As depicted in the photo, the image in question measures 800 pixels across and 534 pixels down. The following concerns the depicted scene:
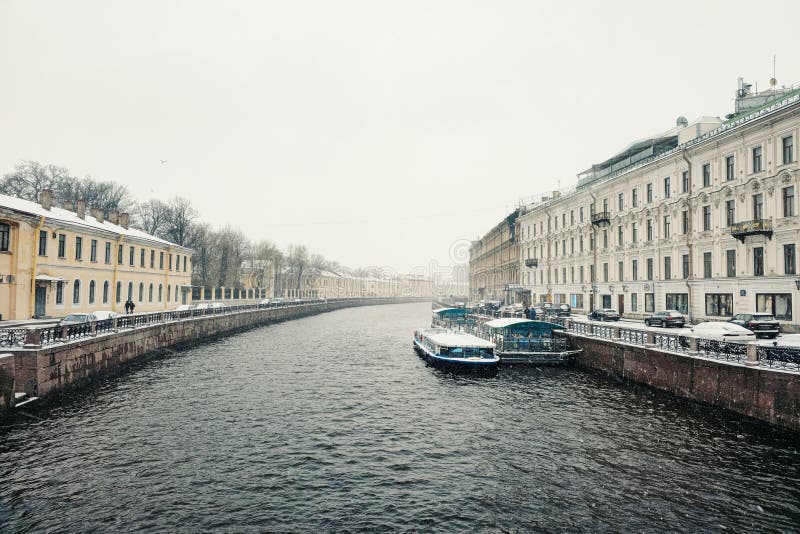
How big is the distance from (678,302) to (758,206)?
1014 centimetres

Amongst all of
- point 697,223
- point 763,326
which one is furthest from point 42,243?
point 697,223

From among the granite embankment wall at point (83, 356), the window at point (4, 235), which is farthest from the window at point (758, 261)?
the window at point (4, 235)

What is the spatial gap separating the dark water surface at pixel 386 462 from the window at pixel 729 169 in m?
19.7

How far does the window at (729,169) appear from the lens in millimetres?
32688

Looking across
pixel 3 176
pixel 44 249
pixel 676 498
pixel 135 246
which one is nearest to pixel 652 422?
pixel 676 498

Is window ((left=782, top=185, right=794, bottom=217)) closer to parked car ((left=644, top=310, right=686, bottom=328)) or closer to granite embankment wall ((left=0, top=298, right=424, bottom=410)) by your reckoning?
parked car ((left=644, top=310, right=686, bottom=328))

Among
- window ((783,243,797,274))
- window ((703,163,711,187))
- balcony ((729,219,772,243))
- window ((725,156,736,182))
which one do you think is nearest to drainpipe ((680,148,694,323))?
window ((703,163,711,187))

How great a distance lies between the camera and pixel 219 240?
9712cm

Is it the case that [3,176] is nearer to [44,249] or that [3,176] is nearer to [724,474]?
[44,249]

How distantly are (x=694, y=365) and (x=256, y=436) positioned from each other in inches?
733

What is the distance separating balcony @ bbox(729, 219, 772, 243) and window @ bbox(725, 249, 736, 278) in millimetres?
1532

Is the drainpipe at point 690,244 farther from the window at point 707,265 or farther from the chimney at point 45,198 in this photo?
the chimney at point 45,198

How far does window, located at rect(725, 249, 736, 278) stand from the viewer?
32.5m

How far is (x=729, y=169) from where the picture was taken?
109 feet
